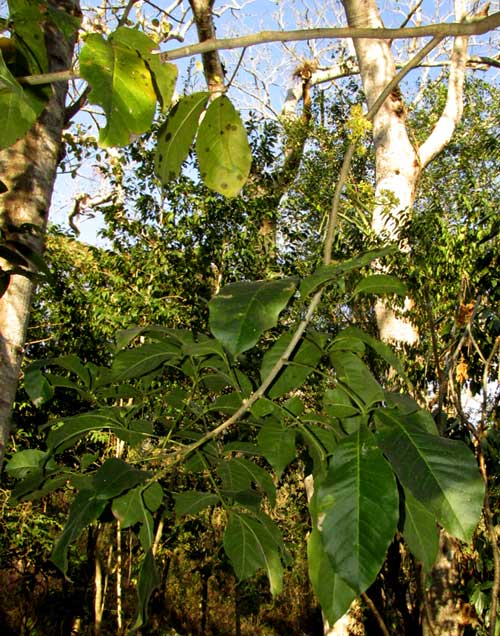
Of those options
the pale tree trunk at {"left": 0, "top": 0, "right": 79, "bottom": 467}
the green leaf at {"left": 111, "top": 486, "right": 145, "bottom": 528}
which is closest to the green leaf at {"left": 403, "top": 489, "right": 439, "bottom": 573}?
the green leaf at {"left": 111, "top": 486, "right": 145, "bottom": 528}

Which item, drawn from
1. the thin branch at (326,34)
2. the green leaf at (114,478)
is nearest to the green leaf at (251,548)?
the green leaf at (114,478)

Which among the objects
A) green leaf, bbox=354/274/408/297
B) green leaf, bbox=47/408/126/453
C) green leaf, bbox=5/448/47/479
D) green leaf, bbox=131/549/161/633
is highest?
green leaf, bbox=354/274/408/297

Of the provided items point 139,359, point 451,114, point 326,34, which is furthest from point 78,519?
point 451,114

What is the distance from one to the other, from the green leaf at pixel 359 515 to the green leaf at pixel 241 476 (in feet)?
1.10

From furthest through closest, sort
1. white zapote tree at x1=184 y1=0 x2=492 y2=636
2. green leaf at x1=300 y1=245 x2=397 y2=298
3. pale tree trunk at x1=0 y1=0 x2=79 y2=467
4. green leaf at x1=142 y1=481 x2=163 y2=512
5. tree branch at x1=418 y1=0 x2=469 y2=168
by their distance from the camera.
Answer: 1. tree branch at x1=418 y1=0 x2=469 y2=168
2. white zapote tree at x1=184 y1=0 x2=492 y2=636
3. pale tree trunk at x1=0 y1=0 x2=79 y2=467
4. green leaf at x1=142 y1=481 x2=163 y2=512
5. green leaf at x1=300 y1=245 x2=397 y2=298

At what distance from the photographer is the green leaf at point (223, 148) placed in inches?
19.7

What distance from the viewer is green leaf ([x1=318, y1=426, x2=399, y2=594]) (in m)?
0.39

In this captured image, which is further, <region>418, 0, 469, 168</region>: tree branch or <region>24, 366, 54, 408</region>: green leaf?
<region>418, 0, 469, 168</region>: tree branch

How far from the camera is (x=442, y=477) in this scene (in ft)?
1.37

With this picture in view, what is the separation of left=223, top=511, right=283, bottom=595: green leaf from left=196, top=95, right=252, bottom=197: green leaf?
0.40 m

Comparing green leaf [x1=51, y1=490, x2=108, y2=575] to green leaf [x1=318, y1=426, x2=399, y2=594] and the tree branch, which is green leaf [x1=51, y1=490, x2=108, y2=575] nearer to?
green leaf [x1=318, y1=426, x2=399, y2=594]

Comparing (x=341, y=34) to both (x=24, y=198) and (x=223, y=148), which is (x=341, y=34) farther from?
(x=24, y=198)

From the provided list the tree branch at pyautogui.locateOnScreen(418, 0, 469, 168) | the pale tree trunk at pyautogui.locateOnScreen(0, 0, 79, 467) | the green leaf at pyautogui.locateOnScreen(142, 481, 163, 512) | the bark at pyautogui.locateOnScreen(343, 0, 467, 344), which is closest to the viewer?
the green leaf at pyautogui.locateOnScreen(142, 481, 163, 512)

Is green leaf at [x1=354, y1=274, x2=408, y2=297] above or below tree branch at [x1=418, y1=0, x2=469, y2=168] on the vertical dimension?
below
